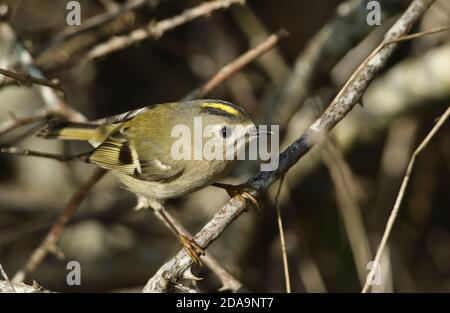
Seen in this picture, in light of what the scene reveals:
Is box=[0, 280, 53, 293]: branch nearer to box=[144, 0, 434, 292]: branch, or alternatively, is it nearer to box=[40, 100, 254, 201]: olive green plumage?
box=[144, 0, 434, 292]: branch

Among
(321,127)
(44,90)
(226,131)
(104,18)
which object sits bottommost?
(321,127)

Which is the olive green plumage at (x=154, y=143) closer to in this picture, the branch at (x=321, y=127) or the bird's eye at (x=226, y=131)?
the bird's eye at (x=226, y=131)

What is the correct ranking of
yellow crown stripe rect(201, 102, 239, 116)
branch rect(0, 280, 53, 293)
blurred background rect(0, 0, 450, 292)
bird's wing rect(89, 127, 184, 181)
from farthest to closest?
1. blurred background rect(0, 0, 450, 292)
2. bird's wing rect(89, 127, 184, 181)
3. yellow crown stripe rect(201, 102, 239, 116)
4. branch rect(0, 280, 53, 293)

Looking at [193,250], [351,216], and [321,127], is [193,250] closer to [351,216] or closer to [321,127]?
[321,127]

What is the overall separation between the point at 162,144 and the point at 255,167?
0.79 metres

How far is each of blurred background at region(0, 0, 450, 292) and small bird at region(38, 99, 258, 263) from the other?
361 millimetres


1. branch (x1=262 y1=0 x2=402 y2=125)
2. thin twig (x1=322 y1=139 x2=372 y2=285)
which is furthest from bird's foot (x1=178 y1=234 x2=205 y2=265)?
branch (x1=262 y1=0 x2=402 y2=125)

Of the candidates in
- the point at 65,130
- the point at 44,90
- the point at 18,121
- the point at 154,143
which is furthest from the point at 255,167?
the point at 18,121

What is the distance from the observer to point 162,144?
282 cm

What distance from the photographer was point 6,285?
1.95m

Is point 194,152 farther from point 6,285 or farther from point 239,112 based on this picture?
point 6,285

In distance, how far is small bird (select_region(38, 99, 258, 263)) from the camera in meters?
2.53

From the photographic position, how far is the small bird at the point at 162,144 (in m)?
2.53

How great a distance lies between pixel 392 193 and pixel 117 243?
1.79 m
